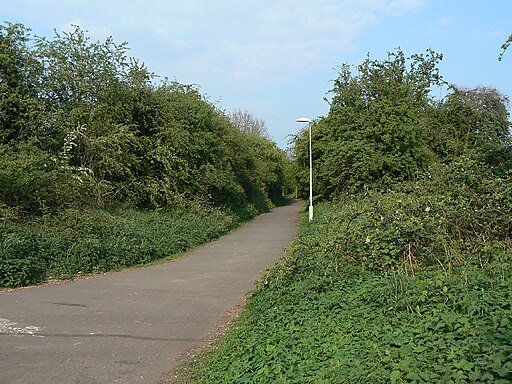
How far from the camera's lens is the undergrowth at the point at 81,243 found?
11.8 metres

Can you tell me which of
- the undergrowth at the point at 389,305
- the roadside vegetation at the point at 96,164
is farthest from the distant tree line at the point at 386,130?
the undergrowth at the point at 389,305

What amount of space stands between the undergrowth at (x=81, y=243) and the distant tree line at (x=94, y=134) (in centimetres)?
105

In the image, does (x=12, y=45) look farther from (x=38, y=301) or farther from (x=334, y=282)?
(x=334, y=282)

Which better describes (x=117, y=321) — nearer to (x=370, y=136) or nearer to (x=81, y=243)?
(x=81, y=243)

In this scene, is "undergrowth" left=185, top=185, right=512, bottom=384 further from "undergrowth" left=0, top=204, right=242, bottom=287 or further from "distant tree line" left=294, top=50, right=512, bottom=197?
"distant tree line" left=294, top=50, right=512, bottom=197

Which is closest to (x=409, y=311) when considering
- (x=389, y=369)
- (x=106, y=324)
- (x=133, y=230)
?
(x=389, y=369)

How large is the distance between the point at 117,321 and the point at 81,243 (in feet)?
18.4

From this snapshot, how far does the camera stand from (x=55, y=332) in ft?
25.1

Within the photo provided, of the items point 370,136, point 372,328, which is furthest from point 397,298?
point 370,136

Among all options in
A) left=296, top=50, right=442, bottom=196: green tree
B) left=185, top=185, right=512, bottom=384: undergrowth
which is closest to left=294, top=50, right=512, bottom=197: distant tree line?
left=296, top=50, right=442, bottom=196: green tree

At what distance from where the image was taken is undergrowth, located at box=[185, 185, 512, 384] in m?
4.18

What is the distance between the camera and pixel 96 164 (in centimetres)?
1933

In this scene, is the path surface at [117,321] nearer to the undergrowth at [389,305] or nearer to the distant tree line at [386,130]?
the undergrowth at [389,305]

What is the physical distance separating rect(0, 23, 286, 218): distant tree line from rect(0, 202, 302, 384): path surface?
4.55m
